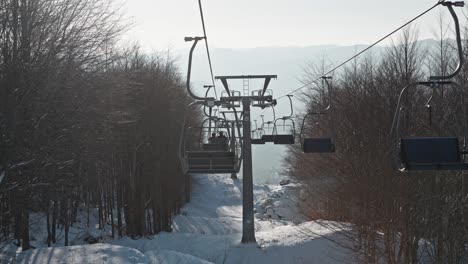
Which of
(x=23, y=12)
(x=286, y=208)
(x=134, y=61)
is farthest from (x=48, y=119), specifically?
(x=286, y=208)

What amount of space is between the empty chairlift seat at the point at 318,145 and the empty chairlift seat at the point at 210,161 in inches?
104

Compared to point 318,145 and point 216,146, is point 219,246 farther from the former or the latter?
point 318,145

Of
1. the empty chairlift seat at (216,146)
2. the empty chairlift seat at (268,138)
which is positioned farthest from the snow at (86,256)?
the empty chairlift seat at (268,138)

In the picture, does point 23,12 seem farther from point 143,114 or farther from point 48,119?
point 143,114

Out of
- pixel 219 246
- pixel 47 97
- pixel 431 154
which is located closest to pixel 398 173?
pixel 219 246

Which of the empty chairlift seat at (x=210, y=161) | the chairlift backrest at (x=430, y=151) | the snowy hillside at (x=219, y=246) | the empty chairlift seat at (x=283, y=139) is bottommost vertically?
the snowy hillside at (x=219, y=246)

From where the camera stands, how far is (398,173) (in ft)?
56.3

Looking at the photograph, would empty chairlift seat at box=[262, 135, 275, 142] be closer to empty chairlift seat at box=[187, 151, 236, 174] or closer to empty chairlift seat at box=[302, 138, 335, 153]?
empty chairlift seat at box=[302, 138, 335, 153]

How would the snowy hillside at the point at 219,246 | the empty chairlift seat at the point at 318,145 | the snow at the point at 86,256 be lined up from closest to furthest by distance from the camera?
1. the snow at the point at 86,256
2. the snowy hillside at the point at 219,246
3. the empty chairlift seat at the point at 318,145

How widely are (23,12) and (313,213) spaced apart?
85.6 ft

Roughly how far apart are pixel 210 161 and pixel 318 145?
3365mm

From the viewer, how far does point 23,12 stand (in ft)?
38.5

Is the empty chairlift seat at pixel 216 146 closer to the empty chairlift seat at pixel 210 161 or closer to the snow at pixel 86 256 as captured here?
the empty chairlift seat at pixel 210 161

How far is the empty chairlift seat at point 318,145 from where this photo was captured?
46.2ft
